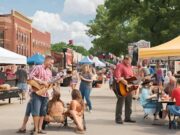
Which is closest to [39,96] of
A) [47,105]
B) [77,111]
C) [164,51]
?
[47,105]

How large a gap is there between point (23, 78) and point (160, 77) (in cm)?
730

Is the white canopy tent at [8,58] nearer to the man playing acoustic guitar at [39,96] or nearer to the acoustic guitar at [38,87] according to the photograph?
the man playing acoustic guitar at [39,96]

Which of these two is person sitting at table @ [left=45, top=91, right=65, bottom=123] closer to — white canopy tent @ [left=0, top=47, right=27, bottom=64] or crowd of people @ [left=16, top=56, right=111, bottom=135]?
crowd of people @ [left=16, top=56, right=111, bottom=135]

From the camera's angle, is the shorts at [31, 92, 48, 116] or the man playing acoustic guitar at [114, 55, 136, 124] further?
the man playing acoustic guitar at [114, 55, 136, 124]

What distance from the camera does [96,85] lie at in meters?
37.2

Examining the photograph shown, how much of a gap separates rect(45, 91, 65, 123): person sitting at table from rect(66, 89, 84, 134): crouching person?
19 cm

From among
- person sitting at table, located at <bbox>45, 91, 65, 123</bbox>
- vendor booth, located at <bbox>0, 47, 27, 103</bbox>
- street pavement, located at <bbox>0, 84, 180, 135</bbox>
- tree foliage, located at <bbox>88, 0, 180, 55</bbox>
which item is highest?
tree foliage, located at <bbox>88, 0, 180, 55</bbox>

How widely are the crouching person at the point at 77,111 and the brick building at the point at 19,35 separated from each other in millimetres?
69713

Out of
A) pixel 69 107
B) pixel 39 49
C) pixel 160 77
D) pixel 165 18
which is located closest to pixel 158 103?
pixel 69 107

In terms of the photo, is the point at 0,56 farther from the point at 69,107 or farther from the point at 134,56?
the point at 134,56

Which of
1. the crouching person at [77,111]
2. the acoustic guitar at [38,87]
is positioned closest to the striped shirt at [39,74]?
the acoustic guitar at [38,87]

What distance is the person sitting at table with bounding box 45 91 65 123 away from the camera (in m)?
11.6

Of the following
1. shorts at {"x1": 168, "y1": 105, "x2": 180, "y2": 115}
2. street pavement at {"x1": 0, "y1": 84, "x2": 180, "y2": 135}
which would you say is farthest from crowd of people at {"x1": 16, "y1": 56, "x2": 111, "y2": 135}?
shorts at {"x1": 168, "y1": 105, "x2": 180, "y2": 115}

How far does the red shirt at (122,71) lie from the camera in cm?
1291
